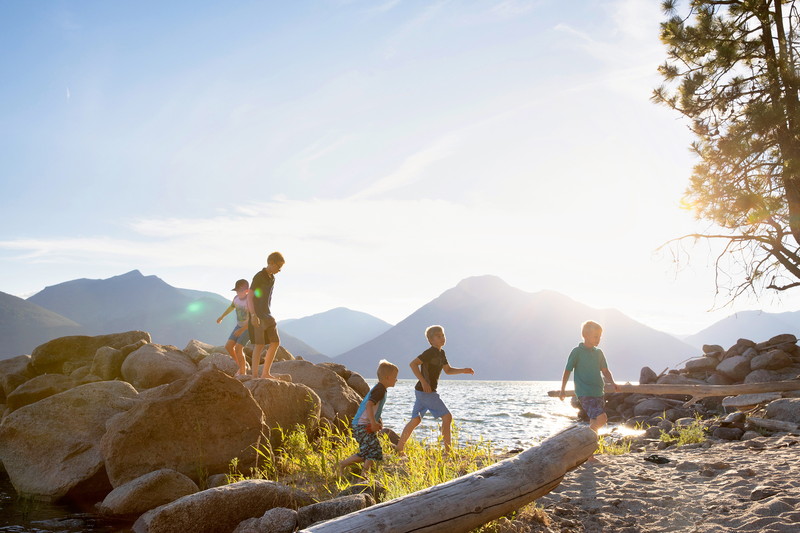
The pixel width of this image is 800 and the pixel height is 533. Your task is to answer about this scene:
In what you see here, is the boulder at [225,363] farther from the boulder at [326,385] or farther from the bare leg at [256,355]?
the bare leg at [256,355]

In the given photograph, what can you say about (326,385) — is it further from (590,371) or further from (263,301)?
(590,371)

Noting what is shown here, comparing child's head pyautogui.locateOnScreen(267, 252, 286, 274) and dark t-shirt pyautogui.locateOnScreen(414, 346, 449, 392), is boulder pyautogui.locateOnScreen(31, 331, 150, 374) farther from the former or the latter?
dark t-shirt pyautogui.locateOnScreen(414, 346, 449, 392)

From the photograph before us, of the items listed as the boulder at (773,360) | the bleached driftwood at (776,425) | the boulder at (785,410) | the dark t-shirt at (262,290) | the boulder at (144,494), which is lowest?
the boulder at (144,494)

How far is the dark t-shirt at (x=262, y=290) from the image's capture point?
9820 millimetres

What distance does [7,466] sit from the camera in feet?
29.0

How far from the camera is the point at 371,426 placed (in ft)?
22.8

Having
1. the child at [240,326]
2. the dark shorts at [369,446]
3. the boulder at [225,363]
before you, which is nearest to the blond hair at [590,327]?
the dark shorts at [369,446]

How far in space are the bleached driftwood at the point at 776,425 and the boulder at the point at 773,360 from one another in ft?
36.0

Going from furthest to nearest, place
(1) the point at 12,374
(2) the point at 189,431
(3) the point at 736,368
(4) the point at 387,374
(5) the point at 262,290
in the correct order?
(3) the point at 736,368
(1) the point at 12,374
(5) the point at 262,290
(2) the point at 189,431
(4) the point at 387,374

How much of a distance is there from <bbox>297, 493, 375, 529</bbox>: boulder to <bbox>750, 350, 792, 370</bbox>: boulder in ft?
62.6

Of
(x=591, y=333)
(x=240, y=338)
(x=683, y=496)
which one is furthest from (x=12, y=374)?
(x=683, y=496)

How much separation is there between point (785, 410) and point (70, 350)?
765 inches

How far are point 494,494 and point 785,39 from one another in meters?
15.6

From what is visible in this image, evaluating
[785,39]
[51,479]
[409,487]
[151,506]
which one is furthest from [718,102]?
[51,479]
